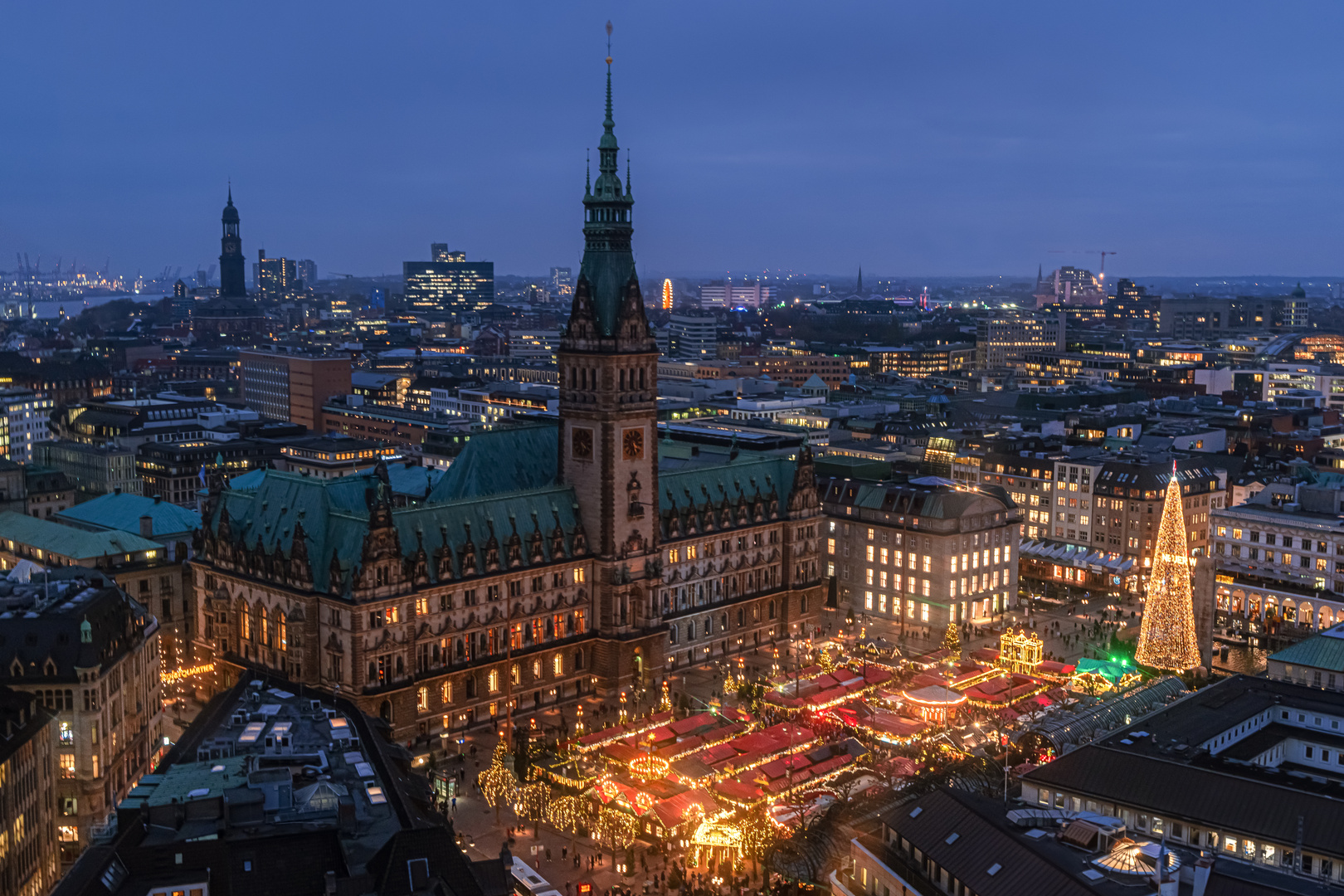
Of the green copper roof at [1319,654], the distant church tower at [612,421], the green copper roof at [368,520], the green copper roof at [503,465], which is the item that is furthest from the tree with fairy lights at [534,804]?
the green copper roof at [1319,654]

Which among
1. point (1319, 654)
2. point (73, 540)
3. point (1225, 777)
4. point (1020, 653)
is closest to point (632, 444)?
point (1020, 653)

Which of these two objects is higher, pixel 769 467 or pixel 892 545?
pixel 769 467

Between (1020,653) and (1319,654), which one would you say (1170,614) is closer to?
(1319,654)

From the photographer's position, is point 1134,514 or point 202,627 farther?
point 1134,514

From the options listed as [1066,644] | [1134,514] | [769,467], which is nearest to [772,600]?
[769,467]

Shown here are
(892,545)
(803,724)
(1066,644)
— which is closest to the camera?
(803,724)

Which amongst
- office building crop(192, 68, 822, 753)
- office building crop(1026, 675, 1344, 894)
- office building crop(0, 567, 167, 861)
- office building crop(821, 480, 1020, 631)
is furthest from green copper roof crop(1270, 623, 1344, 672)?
office building crop(0, 567, 167, 861)

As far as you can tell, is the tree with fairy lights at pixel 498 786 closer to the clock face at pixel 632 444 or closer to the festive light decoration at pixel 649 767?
the festive light decoration at pixel 649 767

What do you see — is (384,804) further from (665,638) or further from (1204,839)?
(665,638)
